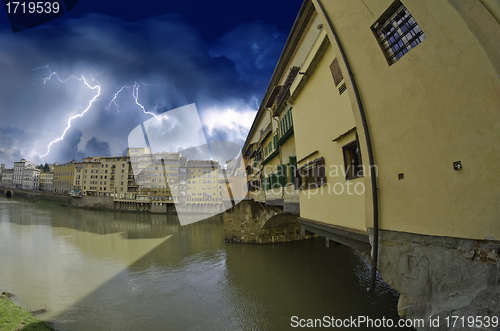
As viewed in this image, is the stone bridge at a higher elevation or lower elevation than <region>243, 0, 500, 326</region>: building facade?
lower

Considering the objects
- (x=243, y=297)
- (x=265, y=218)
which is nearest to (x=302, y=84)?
(x=243, y=297)

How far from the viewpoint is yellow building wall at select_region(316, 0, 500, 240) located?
2.52 m

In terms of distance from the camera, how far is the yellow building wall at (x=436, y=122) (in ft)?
8.26

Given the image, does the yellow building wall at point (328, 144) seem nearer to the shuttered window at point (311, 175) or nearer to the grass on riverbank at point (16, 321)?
the shuttered window at point (311, 175)

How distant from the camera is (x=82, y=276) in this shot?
14.9m

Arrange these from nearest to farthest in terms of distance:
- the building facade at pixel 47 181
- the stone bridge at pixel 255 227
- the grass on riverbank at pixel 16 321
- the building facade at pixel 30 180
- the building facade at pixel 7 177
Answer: the grass on riverbank at pixel 16 321
the stone bridge at pixel 255 227
the building facade at pixel 47 181
the building facade at pixel 30 180
the building facade at pixel 7 177

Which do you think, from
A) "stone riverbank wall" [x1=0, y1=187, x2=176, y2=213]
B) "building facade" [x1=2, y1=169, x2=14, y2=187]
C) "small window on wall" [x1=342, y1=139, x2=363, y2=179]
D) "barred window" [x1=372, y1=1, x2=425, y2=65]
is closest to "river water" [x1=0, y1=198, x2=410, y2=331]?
"small window on wall" [x1=342, y1=139, x2=363, y2=179]

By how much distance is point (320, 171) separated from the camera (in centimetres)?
637

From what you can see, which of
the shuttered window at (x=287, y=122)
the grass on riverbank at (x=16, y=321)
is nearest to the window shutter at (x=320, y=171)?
the shuttered window at (x=287, y=122)

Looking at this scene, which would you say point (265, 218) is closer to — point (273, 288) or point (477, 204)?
point (273, 288)

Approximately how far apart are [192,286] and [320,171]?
10884 millimetres

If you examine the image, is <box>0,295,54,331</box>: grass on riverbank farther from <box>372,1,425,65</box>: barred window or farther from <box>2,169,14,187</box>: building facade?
<box>2,169,14,187</box>: building facade

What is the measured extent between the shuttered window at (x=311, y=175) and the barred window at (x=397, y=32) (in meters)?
3.08

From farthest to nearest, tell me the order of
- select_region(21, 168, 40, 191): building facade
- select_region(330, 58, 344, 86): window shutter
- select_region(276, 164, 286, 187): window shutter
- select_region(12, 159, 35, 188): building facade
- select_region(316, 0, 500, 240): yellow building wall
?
1. select_region(12, 159, 35, 188): building facade
2. select_region(21, 168, 40, 191): building facade
3. select_region(276, 164, 286, 187): window shutter
4. select_region(330, 58, 344, 86): window shutter
5. select_region(316, 0, 500, 240): yellow building wall
